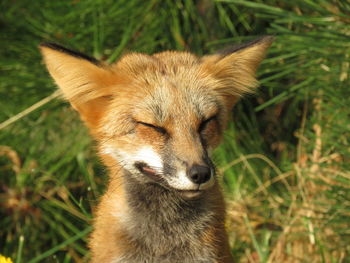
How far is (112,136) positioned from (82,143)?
7.72 feet

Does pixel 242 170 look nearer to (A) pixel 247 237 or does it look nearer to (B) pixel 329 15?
(A) pixel 247 237

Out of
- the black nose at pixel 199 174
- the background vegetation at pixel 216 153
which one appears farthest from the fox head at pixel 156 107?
the background vegetation at pixel 216 153

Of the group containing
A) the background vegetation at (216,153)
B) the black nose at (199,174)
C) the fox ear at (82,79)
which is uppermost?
the fox ear at (82,79)

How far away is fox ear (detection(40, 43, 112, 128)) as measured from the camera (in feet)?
9.46

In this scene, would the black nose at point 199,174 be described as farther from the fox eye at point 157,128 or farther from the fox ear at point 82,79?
the fox ear at point 82,79

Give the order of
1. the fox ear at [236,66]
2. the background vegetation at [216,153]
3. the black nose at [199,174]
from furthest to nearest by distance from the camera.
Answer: the background vegetation at [216,153]
the fox ear at [236,66]
the black nose at [199,174]

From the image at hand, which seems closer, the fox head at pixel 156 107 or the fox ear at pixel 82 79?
the fox head at pixel 156 107

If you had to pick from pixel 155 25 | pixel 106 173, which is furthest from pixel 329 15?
pixel 106 173

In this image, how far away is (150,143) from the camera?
9.20ft

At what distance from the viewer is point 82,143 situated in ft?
17.2

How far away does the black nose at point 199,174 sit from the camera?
261 centimetres

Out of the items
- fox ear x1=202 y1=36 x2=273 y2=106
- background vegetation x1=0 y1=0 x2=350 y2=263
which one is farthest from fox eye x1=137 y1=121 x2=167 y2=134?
background vegetation x1=0 y1=0 x2=350 y2=263

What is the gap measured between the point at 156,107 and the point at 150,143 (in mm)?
168

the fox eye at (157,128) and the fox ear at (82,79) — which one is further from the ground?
the fox ear at (82,79)
